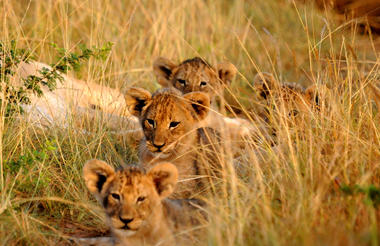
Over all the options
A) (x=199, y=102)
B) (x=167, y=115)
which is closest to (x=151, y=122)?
(x=167, y=115)

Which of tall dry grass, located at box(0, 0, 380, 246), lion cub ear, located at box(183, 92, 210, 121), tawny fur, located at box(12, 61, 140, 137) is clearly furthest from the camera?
tawny fur, located at box(12, 61, 140, 137)

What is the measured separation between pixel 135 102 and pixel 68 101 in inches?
40.3

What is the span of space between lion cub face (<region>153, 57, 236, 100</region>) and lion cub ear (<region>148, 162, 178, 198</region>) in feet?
8.57

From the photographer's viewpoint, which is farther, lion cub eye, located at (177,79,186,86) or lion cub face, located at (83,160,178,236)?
lion cub eye, located at (177,79,186,86)

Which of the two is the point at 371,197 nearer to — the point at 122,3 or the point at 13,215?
the point at 13,215

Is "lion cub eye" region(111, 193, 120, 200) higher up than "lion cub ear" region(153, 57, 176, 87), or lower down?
lower down

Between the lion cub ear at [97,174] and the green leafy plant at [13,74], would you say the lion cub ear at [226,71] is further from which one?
the lion cub ear at [97,174]

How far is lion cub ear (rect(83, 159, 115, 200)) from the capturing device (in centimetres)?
383

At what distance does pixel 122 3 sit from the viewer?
10.1 m

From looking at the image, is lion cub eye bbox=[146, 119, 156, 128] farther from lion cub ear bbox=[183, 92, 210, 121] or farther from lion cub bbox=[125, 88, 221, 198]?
lion cub ear bbox=[183, 92, 210, 121]

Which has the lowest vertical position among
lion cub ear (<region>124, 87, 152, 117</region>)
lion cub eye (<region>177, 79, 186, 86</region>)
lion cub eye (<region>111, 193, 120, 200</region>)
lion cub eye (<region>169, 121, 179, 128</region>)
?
lion cub eye (<region>111, 193, 120, 200</region>)

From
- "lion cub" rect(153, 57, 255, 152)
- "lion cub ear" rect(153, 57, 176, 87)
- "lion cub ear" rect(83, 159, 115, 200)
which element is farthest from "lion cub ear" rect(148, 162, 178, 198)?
"lion cub ear" rect(153, 57, 176, 87)

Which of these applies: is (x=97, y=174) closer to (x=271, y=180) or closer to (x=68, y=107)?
(x=271, y=180)

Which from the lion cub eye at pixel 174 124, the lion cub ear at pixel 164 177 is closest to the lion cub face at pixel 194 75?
the lion cub eye at pixel 174 124
